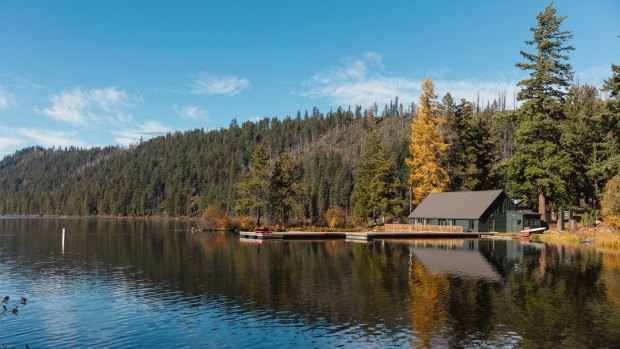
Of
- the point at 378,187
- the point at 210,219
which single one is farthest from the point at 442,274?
the point at 210,219

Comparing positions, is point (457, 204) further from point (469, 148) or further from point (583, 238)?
point (583, 238)

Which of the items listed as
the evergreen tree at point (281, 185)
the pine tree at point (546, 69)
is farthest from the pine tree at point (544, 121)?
the evergreen tree at point (281, 185)

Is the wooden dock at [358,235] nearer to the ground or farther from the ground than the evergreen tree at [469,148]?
nearer to the ground

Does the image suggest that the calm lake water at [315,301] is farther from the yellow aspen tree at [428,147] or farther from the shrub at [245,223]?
the shrub at [245,223]

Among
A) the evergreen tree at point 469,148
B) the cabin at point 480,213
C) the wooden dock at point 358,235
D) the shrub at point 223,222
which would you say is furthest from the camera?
the shrub at point 223,222

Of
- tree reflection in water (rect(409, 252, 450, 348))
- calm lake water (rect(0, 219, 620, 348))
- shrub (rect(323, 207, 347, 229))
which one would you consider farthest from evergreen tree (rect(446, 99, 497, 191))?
tree reflection in water (rect(409, 252, 450, 348))

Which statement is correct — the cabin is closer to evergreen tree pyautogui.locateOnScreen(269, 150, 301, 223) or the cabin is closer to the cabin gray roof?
the cabin gray roof

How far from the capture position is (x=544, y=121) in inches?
2499

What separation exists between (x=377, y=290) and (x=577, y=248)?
108 feet

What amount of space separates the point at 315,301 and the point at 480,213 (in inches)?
2051

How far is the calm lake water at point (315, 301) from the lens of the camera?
1855 centimetres

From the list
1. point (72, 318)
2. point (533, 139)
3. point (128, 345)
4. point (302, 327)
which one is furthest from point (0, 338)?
point (533, 139)

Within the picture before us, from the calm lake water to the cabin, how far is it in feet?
83.6

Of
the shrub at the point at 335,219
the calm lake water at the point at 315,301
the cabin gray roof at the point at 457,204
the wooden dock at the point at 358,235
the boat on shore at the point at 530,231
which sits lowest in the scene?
the calm lake water at the point at 315,301
